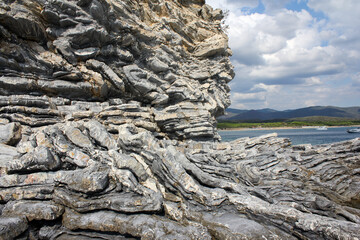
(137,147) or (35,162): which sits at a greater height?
(137,147)

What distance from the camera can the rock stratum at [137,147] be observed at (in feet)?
33.8

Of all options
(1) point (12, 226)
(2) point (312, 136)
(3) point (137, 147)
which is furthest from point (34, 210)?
(2) point (312, 136)

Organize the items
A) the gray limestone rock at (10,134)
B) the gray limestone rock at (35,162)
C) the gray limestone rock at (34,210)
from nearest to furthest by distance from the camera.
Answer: the gray limestone rock at (34,210) → the gray limestone rock at (35,162) → the gray limestone rock at (10,134)

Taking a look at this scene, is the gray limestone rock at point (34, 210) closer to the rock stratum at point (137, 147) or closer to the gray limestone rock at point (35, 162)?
the rock stratum at point (137, 147)

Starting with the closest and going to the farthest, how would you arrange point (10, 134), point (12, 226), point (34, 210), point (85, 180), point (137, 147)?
point (12, 226)
point (34, 210)
point (85, 180)
point (137, 147)
point (10, 134)

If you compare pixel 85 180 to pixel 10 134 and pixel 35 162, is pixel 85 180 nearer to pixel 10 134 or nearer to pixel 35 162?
pixel 35 162

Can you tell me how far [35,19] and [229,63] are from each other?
1124 inches

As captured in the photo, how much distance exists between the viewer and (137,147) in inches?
606

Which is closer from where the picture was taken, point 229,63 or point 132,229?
point 132,229

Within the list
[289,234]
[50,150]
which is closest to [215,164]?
[289,234]

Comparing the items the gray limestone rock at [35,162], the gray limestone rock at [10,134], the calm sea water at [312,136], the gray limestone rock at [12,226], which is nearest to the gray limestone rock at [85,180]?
the gray limestone rock at [35,162]

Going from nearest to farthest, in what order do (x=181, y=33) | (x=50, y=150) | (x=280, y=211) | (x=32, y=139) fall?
(x=280, y=211), (x=50, y=150), (x=32, y=139), (x=181, y=33)

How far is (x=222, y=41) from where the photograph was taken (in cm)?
3369

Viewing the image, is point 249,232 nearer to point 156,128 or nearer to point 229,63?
point 156,128
